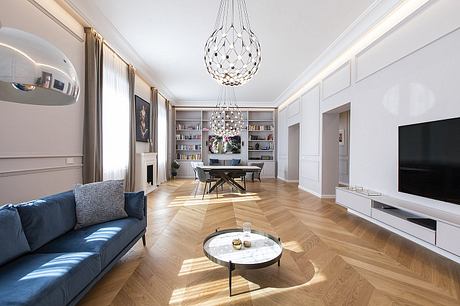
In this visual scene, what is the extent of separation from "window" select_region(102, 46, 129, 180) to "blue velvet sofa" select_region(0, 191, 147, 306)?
2.20m

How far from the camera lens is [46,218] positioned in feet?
7.00

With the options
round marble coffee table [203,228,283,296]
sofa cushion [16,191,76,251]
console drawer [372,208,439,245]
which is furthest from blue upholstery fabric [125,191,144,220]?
console drawer [372,208,439,245]

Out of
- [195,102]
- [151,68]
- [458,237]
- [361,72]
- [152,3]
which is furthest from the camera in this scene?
[195,102]

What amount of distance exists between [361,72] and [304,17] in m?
1.47

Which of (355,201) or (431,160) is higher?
(431,160)

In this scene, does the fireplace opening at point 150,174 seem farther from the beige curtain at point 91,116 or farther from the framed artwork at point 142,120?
the beige curtain at point 91,116

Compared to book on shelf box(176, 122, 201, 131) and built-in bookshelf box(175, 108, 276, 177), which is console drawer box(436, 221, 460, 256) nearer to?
built-in bookshelf box(175, 108, 276, 177)

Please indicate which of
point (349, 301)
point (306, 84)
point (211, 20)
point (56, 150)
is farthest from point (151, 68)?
point (349, 301)

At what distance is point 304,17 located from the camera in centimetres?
402

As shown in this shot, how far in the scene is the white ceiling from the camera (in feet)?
12.1

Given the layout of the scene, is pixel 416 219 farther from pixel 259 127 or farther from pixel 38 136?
pixel 259 127

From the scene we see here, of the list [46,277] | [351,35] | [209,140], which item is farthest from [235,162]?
[46,277]

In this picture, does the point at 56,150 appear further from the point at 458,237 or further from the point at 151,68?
the point at 458,237

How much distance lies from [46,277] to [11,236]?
1.75 ft
